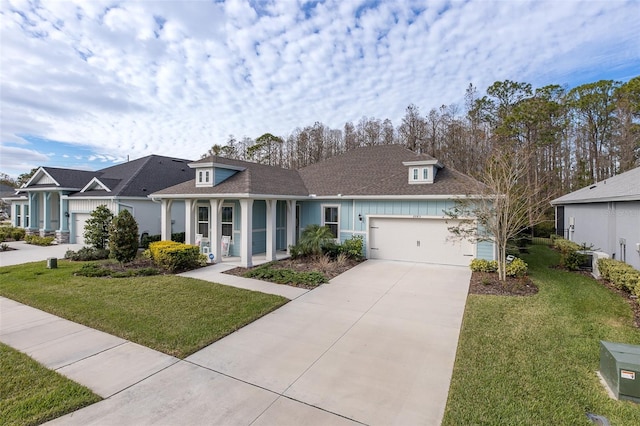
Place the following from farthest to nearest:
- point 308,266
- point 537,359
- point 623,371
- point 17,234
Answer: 1. point 17,234
2. point 308,266
3. point 537,359
4. point 623,371

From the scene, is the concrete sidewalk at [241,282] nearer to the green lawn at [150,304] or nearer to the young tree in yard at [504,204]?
the green lawn at [150,304]

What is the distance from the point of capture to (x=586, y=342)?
5.16 m

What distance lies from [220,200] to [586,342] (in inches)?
441

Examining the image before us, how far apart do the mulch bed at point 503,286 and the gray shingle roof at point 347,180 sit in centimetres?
296

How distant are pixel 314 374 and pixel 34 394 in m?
3.48

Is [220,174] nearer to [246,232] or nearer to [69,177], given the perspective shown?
[246,232]

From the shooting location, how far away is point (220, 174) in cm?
1296

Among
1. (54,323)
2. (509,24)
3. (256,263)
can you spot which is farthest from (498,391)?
(509,24)

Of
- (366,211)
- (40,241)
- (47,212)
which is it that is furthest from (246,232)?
(47,212)

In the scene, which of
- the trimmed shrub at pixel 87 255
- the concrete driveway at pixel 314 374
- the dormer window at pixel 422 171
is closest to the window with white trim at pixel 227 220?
the trimmed shrub at pixel 87 255

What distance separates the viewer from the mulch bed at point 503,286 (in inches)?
324

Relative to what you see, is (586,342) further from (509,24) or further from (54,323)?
(54,323)

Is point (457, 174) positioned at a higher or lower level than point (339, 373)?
higher

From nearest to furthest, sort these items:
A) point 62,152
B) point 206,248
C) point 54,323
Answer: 1. point 54,323
2. point 206,248
3. point 62,152
